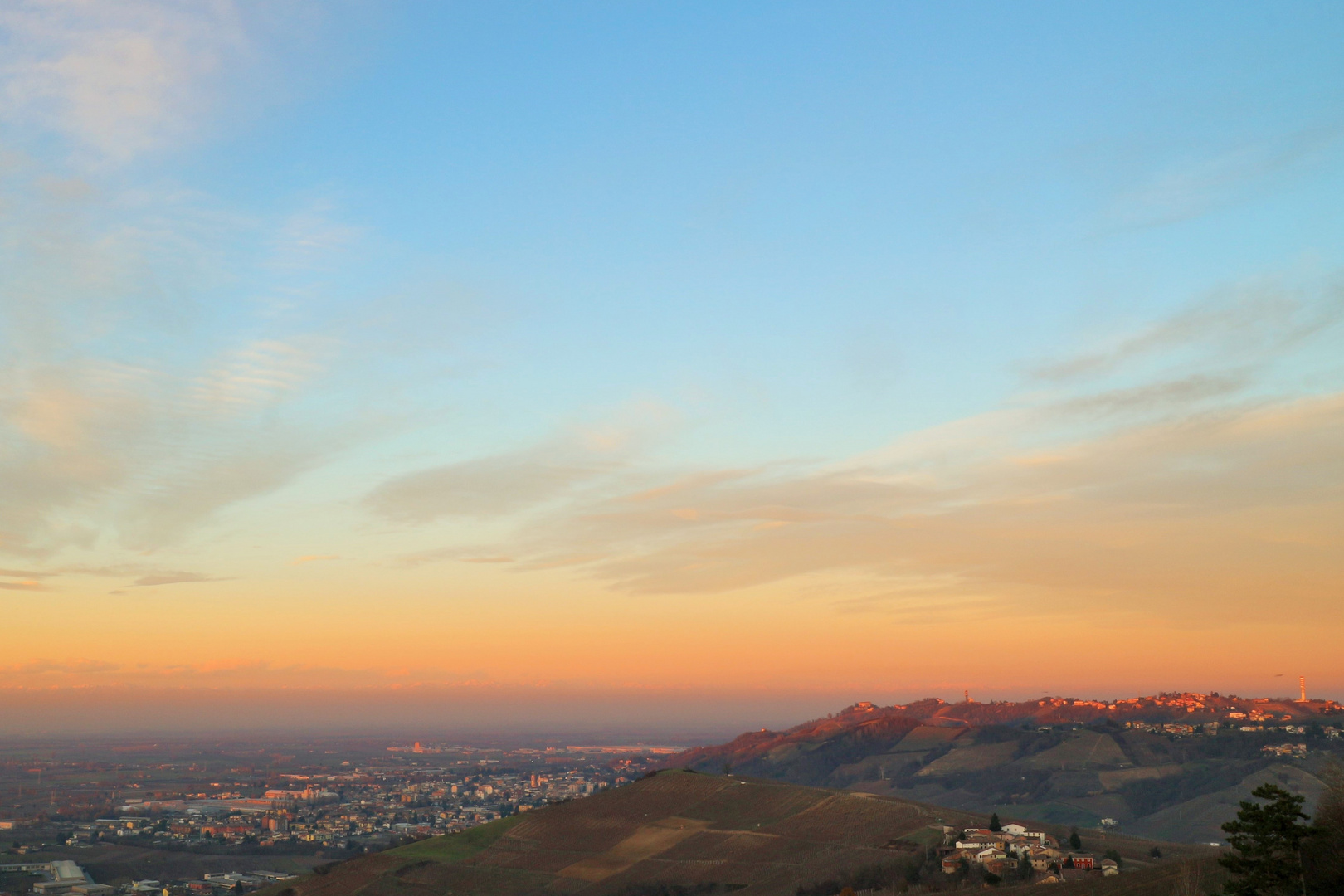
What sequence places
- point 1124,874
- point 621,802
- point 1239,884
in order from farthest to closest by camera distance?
point 621,802, point 1124,874, point 1239,884

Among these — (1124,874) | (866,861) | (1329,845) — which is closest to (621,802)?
(866,861)

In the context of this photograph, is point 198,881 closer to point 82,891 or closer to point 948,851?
point 82,891

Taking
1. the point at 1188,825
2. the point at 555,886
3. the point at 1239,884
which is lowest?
the point at 1188,825

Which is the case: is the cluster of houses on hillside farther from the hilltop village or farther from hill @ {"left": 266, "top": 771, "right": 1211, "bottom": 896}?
hill @ {"left": 266, "top": 771, "right": 1211, "bottom": 896}

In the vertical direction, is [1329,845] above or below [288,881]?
above

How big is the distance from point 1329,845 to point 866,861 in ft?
200

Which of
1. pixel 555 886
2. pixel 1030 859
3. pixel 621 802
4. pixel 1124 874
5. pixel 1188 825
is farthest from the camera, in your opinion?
pixel 1188 825

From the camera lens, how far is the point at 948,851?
101m

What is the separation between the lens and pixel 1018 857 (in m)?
93.9

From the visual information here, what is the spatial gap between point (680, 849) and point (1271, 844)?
298ft

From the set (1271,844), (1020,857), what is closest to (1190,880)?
(1271,844)

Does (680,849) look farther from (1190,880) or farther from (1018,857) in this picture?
(1190,880)

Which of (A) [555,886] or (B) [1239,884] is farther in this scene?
(A) [555,886]

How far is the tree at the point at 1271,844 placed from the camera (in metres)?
40.6
